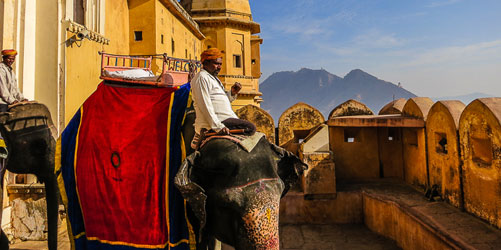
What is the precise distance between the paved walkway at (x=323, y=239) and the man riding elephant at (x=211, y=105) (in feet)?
16.7

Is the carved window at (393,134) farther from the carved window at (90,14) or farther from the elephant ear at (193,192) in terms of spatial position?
the carved window at (90,14)

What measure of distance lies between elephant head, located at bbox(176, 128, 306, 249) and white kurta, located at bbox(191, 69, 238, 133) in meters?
0.23

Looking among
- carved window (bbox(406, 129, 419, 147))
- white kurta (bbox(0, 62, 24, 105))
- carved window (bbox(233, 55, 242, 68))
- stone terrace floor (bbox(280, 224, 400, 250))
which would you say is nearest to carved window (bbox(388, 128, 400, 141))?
carved window (bbox(406, 129, 419, 147))

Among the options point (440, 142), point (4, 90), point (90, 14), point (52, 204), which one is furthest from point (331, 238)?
point (90, 14)

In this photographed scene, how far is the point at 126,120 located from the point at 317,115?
7.73 metres

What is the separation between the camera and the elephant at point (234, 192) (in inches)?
96.6

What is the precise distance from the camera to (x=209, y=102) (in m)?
3.00

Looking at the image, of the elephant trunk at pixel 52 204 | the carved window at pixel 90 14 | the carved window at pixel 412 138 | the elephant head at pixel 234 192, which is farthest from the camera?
the carved window at pixel 90 14

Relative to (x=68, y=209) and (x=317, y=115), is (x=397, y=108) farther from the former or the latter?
(x=68, y=209)

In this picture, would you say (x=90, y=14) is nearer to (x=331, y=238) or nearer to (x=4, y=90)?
(x=4, y=90)

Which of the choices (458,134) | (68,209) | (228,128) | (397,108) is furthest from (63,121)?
(397,108)

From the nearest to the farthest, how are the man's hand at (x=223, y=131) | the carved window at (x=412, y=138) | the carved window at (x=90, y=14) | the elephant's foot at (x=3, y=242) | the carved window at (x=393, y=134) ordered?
the man's hand at (x=223, y=131)
the elephant's foot at (x=3, y=242)
the carved window at (x=412, y=138)
the carved window at (x=90, y=14)
the carved window at (x=393, y=134)

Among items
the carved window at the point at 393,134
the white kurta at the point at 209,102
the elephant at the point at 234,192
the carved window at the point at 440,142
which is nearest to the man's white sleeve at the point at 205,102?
the white kurta at the point at 209,102

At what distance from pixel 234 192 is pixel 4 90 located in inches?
171
